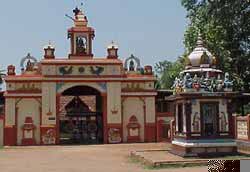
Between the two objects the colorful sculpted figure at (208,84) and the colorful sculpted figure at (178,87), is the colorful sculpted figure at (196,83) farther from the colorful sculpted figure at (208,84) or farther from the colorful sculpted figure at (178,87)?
the colorful sculpted figure at (178,87)

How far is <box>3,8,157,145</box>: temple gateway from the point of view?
32906 mm

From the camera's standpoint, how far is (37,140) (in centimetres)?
3288

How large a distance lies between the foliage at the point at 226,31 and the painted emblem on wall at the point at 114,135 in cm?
781

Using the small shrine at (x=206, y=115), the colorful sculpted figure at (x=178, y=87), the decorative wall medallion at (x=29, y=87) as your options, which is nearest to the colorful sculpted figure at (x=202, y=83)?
the small shrine at (x=206, y=115)

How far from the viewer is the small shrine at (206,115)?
1893 cm

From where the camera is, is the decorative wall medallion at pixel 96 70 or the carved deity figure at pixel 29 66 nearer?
the decorative wall medallion at pixel 96 70

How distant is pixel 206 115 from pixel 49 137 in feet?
52.3

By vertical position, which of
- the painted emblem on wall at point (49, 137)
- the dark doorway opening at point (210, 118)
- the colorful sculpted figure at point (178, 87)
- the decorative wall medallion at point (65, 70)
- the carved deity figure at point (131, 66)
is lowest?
the painted emblem on wall at point (49, 137)

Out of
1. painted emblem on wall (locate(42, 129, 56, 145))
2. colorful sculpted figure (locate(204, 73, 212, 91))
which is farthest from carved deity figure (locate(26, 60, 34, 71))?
colorful sculpted figure (locate(204, 73, 212, 91))

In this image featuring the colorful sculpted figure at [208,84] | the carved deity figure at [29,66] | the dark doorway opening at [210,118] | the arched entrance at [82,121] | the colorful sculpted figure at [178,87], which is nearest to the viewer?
the dark doorway opening at [210,118]

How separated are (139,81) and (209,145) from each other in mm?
15645

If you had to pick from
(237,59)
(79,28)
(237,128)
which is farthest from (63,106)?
(237,128)

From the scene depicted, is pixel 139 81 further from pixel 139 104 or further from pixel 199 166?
pixel 199 166

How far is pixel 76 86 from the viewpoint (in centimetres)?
3428
